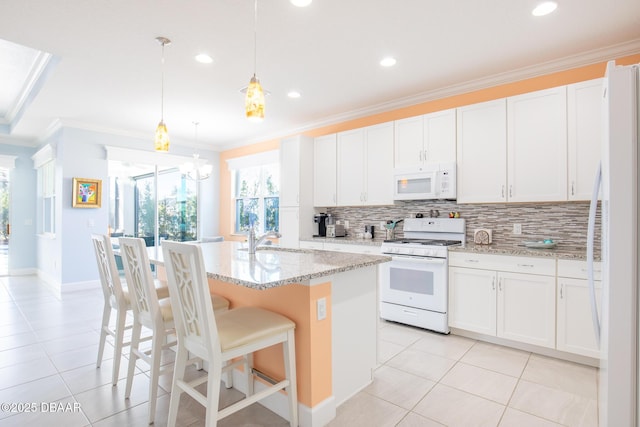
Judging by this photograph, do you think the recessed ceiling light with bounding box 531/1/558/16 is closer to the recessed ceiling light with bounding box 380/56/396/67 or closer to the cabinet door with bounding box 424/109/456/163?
the recessed ceiling light with bounding box 380/56/396/67

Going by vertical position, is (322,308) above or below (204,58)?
below

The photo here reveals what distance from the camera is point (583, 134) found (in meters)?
2.88

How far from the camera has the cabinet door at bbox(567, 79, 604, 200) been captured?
2.83 m

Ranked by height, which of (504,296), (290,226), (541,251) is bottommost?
(504,296)

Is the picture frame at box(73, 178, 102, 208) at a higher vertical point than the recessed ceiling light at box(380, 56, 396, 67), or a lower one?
lower

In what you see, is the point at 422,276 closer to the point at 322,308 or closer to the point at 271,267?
the point at 322,308

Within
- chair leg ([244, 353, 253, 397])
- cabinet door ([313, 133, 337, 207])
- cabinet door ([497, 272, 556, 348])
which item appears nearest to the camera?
chair leg ([244, 353, 253, 397])

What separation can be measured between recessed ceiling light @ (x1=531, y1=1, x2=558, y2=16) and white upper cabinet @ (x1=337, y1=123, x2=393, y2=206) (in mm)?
1858

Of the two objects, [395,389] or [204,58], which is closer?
[395,389]

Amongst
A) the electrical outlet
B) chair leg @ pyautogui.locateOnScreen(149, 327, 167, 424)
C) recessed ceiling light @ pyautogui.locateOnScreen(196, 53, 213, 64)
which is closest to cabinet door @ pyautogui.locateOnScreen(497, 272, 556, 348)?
the electrical outlet

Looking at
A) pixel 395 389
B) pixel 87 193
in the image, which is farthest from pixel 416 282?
pixel 87 193

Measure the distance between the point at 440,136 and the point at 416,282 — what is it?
1606mm

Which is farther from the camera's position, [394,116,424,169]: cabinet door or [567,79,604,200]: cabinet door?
[394,116,424,169]: cabinet door

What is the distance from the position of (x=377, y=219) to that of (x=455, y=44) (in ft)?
7.64
